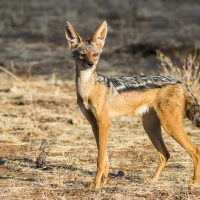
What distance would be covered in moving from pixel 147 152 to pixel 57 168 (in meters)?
1.53

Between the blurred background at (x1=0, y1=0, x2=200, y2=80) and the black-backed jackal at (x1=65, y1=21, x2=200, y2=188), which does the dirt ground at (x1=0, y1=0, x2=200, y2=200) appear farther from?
the black-backed jackal at (x1=65, y1=21, x2=200, y2=188)

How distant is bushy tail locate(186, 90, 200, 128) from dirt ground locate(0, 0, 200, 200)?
0.72 metres

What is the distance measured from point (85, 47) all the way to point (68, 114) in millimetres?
3842

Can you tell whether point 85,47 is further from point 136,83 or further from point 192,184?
point 192,184

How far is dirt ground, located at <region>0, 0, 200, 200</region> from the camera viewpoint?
8.65 metres

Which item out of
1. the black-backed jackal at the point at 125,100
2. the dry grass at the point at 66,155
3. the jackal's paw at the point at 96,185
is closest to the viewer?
the dry grass at the point at 66,155

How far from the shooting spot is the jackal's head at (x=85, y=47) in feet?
29.5

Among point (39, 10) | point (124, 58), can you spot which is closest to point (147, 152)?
point (124, 58)

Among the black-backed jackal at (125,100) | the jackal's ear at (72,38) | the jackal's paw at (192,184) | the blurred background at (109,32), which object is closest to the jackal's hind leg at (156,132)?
the black-backed jackal at (125,100)

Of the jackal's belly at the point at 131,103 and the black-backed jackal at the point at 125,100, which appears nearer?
the black-backed jackal at the point at 125,100

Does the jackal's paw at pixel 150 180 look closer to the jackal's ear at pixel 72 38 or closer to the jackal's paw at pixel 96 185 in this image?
the jackal's paw at pixel 96 185

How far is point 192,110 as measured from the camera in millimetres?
9062

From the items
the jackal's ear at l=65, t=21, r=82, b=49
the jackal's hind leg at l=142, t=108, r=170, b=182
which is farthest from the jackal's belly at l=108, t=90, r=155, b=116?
the jackal's ear at l=65, t=21, r=82, b=49

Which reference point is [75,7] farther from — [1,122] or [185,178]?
[185,178]
